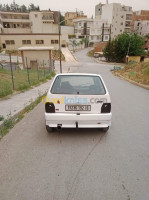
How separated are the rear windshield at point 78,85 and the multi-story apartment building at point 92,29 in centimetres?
6842

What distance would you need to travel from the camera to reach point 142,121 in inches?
212

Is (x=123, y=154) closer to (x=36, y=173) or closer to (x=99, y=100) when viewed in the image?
(x=99, y=100)

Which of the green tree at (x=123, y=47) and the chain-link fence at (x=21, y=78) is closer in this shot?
the chain-link fence at (x=21, y=78)

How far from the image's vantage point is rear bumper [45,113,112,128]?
3.85 meters

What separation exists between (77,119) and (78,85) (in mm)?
1170

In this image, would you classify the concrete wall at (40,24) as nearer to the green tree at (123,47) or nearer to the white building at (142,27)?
the green tree at (123,47)

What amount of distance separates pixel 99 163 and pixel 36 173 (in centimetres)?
130

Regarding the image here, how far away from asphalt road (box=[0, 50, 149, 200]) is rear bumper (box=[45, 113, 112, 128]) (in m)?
0.47

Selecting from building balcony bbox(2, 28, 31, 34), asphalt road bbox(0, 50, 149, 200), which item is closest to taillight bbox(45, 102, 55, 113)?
asphalt road bbox(0, 50, 149, 200)

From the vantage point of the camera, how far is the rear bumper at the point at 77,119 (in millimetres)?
3852

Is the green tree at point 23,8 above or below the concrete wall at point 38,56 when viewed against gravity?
above

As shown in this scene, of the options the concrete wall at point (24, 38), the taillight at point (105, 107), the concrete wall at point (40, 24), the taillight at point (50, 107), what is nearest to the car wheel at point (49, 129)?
the taillight at point (50, 107)

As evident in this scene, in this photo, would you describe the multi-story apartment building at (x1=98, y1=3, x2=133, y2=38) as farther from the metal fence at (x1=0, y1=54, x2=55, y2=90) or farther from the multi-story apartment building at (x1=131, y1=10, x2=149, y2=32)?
the metal fence at (x1=0, y1=54, x2=55, y2=90)

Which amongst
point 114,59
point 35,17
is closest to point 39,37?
point 35,17
